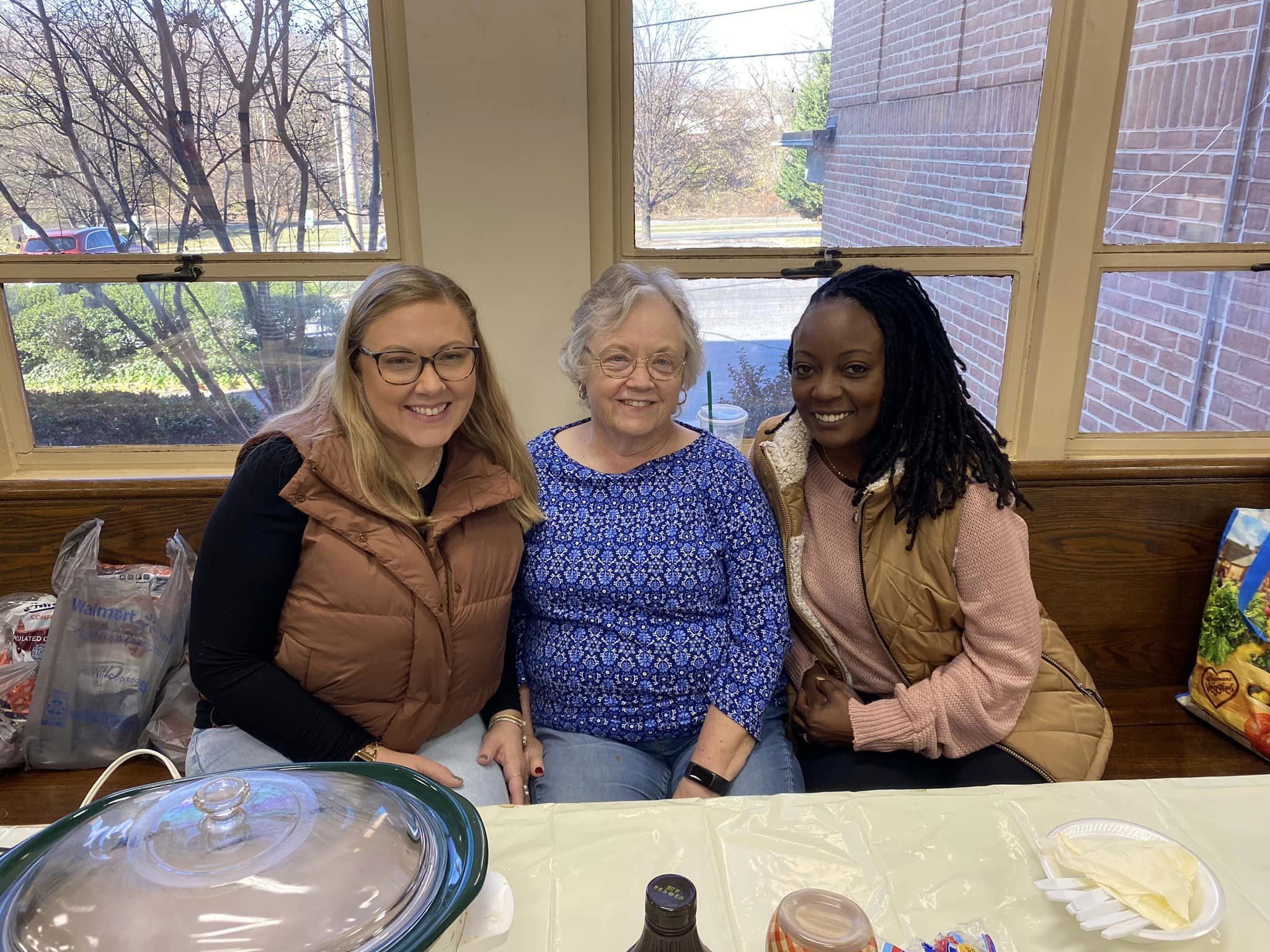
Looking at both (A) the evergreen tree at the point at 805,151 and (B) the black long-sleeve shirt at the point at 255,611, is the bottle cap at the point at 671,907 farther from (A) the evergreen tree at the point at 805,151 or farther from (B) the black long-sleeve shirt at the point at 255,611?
(A) the evergreen tree at the point at 805,151

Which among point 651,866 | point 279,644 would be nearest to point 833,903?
point 651,866

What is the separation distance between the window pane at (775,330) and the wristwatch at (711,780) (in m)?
0.90

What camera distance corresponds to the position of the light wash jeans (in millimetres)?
1330

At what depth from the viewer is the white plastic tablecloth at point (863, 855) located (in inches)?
32.8

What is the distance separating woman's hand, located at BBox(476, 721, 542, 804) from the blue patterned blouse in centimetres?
7

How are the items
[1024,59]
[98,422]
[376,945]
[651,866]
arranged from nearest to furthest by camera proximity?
[376,945]
[651,866]
[1024,59]
[98,422]

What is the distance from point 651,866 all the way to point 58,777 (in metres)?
1.41

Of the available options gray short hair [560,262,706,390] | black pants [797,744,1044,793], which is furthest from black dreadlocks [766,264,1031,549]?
black pants [797,744,1044,793]

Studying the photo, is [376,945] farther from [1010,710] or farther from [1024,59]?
[1024,59]

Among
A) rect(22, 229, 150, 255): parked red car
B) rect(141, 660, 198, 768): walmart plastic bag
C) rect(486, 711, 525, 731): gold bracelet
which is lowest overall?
rect(141, 660, 198, 768): walmart plastic bag

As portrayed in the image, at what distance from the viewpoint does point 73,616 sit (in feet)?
5.52

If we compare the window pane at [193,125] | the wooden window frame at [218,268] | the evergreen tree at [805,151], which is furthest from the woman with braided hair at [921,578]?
the window pane at [193,125]

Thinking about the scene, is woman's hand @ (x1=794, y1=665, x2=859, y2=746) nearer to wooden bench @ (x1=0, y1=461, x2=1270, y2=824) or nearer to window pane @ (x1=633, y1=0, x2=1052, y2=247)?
wooden bench @ (x1=0, y1=461, x2=1270, y2=824)

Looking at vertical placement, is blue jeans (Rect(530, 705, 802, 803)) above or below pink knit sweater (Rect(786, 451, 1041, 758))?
below
